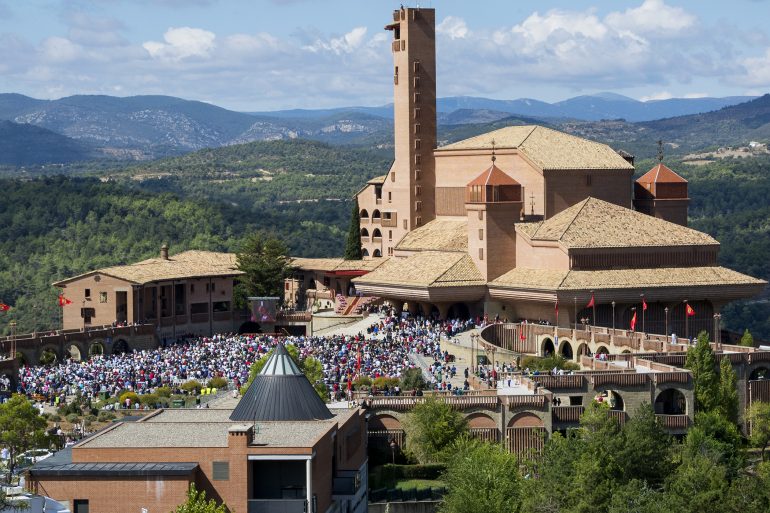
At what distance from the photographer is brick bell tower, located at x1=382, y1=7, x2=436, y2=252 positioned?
10944 cm

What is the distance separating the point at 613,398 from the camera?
72.2 metres

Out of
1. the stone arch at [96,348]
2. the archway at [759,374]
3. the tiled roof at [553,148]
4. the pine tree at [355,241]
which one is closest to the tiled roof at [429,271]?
the tiled roof at [553,148]

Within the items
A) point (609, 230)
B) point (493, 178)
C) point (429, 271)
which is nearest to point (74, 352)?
point (429, 271)

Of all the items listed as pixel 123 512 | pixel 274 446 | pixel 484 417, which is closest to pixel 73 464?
pixel 123 512

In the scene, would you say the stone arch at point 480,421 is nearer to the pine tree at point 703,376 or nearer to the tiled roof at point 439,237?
the pine tree at point 703,376

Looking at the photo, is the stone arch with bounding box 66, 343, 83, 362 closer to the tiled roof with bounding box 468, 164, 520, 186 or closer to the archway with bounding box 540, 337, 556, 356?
the tiled roof with bounding box 468, 164, 520, 186

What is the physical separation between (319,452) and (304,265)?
63680 millimetres

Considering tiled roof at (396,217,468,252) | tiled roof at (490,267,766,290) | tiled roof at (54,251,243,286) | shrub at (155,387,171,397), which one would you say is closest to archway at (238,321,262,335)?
tiled roof at (54,251,243,286)

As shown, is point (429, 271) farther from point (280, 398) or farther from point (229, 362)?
point (280, 398)

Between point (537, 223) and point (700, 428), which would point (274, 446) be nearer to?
point (700, 428)

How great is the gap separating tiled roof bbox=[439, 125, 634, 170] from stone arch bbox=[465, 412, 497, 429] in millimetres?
34041

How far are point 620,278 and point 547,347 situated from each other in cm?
666

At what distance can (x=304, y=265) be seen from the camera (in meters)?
114

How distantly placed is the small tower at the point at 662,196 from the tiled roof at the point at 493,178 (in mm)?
10213
